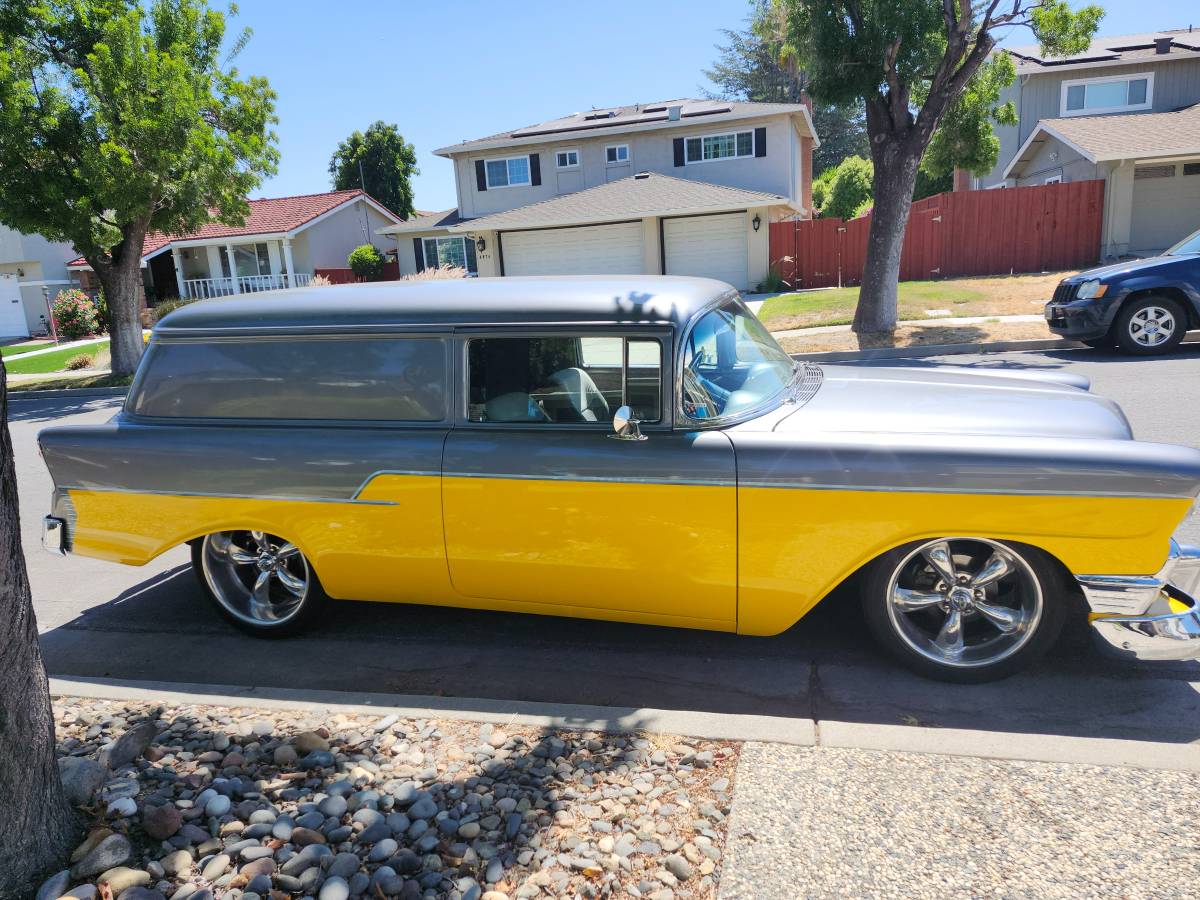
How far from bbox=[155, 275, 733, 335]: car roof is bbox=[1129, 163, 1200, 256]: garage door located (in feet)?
79.7

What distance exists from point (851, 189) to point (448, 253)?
15367 millimetres

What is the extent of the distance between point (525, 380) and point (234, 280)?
111 ft

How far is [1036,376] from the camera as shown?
4543mm

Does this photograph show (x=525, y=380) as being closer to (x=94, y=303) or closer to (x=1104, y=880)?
(x=1104, y=880)

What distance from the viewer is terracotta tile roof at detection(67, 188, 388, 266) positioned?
33.2 meters

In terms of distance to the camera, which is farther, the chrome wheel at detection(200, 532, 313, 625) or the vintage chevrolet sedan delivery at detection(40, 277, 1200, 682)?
the chrome wheel at detection(200, 532, 313, 625)

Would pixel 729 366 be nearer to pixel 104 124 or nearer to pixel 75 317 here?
pixel 104 124

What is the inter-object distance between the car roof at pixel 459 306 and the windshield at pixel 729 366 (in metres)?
0.12

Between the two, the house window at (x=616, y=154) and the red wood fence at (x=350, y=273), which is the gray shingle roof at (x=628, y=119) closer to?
the house window at (x=616, y=154)

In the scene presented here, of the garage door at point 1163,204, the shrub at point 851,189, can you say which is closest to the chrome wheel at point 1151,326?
the garage door at point 1163,204

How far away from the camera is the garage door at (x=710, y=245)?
26.6 m

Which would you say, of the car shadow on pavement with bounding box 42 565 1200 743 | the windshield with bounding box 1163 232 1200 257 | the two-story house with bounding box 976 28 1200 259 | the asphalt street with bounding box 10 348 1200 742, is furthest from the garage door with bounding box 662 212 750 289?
the car shadow on pavement with bounding box 42 565 1200 743

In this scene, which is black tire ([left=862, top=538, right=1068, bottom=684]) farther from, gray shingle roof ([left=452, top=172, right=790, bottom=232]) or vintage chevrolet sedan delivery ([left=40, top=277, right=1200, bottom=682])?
gray shingle roof ([left=452, top=172, right=790, bottom=232])

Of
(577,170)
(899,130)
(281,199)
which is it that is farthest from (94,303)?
(899,130)
